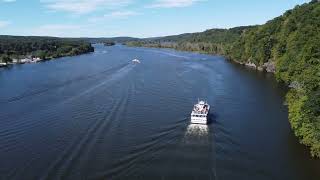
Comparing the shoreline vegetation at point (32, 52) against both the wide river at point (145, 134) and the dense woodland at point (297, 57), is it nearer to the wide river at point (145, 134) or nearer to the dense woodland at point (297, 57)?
the dense woodland at point (297, 57)

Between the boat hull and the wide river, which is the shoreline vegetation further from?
the boat hull

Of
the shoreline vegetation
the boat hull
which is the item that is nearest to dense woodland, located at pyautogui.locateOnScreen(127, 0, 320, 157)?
the boat hull

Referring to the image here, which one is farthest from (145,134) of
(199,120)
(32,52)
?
(32,52)

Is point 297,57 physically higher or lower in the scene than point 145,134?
higher

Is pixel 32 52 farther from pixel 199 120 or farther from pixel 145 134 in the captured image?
pixel 145 134

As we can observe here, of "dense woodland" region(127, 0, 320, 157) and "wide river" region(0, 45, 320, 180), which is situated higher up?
"dense woodland" region(127, 0, 320, 157)

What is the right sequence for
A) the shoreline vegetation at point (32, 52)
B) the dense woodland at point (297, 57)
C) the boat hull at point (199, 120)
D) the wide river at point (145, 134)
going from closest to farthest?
1. the wide river at point (145, 134)
2. the dense woodland at point (297, 57)
3. the boat hull at point (199, 120)
4. the shoreline vegetation at point (32, 52)

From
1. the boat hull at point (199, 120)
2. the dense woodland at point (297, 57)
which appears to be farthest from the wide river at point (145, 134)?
the dense woodland at point (297, 57)
